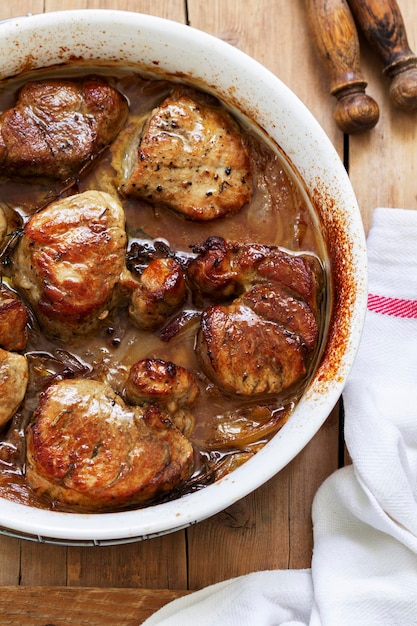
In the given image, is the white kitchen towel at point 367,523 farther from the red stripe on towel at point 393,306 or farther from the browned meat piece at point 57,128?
the browned meat piece at point 57,128

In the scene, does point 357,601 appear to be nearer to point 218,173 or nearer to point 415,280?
point 415,280

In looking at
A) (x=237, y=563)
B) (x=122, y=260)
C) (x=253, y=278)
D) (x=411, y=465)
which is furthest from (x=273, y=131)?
(x=237, y=563)

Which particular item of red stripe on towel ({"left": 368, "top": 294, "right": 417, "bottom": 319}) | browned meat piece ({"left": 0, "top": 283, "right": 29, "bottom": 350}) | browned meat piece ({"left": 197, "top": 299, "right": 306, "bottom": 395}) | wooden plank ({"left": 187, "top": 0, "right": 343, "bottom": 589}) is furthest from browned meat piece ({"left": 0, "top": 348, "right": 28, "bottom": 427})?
red stripe on towel ({"left": 368, "top": 294, "right": 417, "bottom": 319})

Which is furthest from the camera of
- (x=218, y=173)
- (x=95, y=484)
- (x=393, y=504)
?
(x=393, y=504)

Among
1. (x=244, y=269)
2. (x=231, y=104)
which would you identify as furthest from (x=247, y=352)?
(x=231, y=104)

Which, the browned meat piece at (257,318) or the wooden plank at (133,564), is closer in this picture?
the browned meat piece at (257,318)

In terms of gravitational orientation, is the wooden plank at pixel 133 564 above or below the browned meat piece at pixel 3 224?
below

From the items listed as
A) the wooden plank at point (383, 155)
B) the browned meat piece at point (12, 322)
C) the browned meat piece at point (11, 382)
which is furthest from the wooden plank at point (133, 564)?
the wooden plank at point (383, 155)
